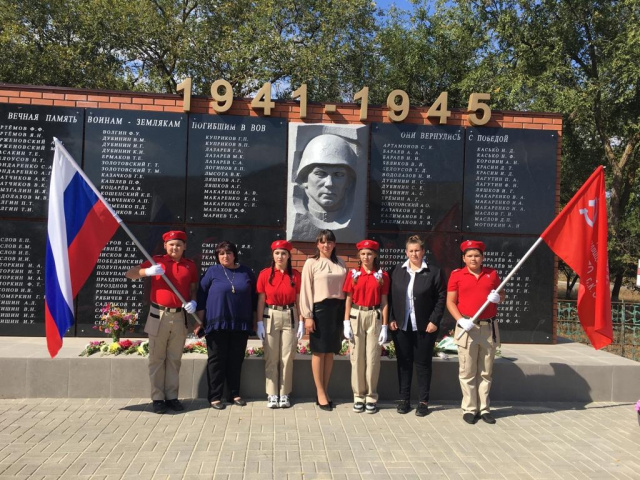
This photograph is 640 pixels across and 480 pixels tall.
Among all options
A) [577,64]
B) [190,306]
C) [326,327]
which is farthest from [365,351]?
[577,64]

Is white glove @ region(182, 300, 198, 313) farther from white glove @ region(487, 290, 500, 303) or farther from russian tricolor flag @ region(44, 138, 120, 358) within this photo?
white glove @ region(487, 290, 500, 303)

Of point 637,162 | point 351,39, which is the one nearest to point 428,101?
point 351,39

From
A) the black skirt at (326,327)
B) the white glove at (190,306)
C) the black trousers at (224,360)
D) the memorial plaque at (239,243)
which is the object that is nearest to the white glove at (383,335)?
the black skirt at (326,327)

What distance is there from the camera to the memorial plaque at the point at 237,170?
704cm

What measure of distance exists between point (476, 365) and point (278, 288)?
6.47 ft

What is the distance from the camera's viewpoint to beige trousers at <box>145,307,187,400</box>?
5160mm

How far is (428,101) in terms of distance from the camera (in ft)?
57.6

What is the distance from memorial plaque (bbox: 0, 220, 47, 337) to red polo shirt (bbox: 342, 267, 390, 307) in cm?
390

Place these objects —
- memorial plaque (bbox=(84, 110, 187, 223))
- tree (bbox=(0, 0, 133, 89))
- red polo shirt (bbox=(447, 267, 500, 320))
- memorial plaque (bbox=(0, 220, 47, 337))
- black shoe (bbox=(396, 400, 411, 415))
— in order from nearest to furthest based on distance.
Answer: red polo shirt (bbox=(447, 267, 500, 320)) → black shoe (bbox=(396, 400, 411, 415)) → memorial plaque (bbox=(0, 220, 47, 337)) → memorial plaque (bbox=(84, 110, 187, 223)) → tree (bbox=(0, 0, 133, 89))

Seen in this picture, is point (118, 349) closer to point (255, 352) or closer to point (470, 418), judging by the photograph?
point (255, 352)

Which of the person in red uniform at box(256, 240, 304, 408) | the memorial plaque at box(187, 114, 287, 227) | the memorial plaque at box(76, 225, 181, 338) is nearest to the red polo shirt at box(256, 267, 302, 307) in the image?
the person in red uniform at box(256, 240, 304, 408)

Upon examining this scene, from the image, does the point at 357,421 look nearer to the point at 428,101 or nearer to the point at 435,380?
the point at 435,380

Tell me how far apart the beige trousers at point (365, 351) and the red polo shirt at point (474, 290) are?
0.79 m

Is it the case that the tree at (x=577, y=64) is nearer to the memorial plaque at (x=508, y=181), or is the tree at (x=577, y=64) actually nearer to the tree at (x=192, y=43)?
the tree at (x=192, y=43)
